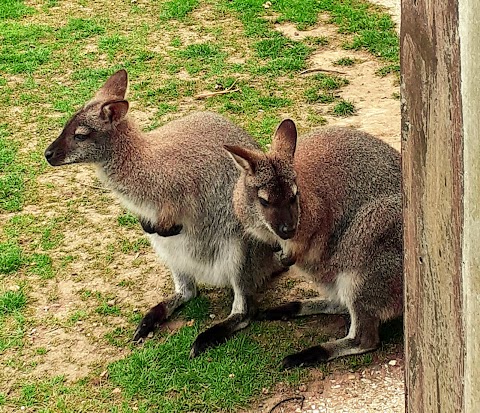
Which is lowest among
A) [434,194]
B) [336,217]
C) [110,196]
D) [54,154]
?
[110,196]

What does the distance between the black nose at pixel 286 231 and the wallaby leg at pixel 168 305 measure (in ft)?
3.16

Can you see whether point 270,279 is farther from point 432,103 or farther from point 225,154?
point 432,103

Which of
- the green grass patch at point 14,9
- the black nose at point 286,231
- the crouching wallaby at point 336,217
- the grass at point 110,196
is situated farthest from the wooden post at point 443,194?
the green grass patch at point 14,9

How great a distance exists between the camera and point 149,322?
4086mm

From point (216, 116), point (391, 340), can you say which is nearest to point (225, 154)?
point (216, 116)

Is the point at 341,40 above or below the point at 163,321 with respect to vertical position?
above

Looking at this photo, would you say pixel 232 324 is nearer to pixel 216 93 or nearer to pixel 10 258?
pixel 10 258

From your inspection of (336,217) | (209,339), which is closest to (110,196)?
(209,339)

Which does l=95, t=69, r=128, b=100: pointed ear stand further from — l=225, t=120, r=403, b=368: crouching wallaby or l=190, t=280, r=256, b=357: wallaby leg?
l=190, t=280, r=256, b=357: wallaby leg

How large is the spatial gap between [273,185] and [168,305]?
3.71 ft

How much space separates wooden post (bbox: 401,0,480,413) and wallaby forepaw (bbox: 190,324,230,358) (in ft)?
6.09

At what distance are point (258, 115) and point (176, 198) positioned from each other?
7.81 feet

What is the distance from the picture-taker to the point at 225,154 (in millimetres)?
3990

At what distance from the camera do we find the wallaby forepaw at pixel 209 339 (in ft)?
12.6
